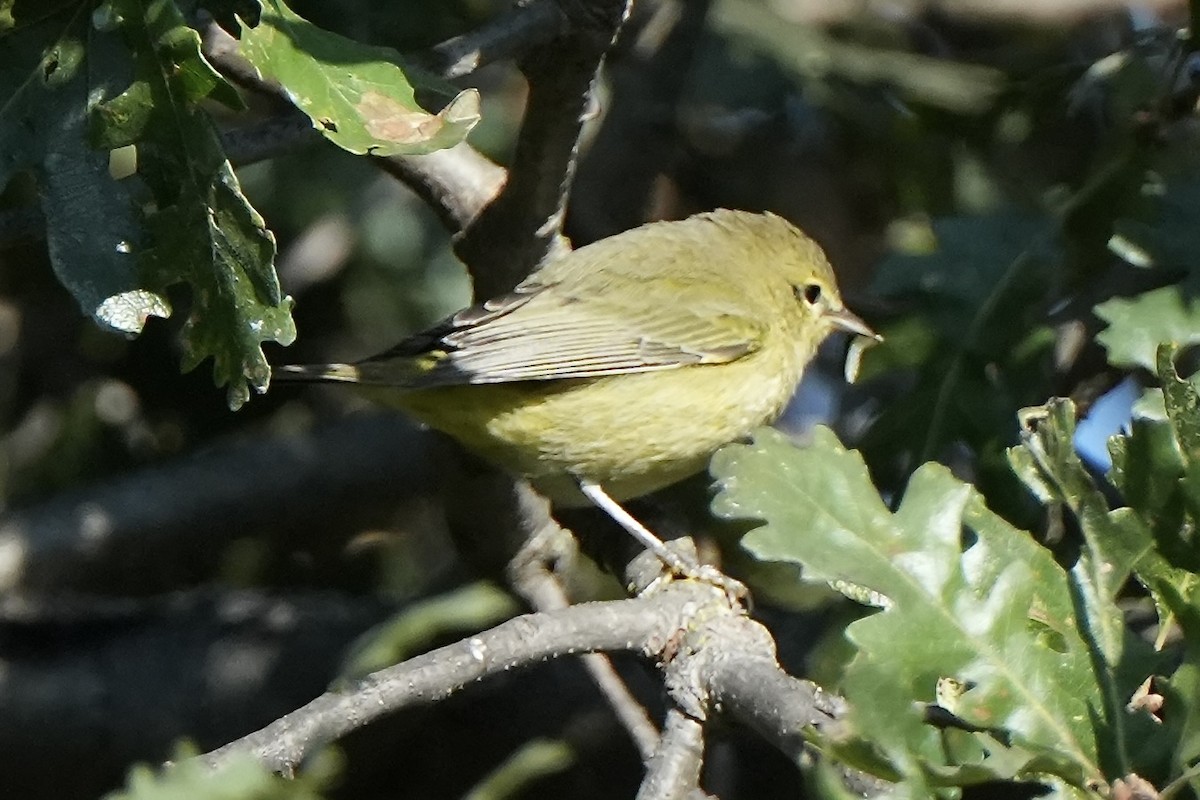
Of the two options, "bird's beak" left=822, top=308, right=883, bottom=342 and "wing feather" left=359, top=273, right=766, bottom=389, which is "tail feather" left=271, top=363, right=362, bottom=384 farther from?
"bird's beak" left=822, top=308, right=883, bottom=342

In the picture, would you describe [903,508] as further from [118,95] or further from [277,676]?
[277,676]

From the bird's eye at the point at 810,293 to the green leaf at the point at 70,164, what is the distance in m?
2.39

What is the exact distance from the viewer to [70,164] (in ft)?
7.41

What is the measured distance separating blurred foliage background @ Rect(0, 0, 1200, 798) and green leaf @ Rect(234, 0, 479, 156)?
1289mm

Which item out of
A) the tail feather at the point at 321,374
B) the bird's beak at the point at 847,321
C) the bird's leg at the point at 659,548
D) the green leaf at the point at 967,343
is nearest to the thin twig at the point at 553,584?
the bird's leg at the point at 659,548

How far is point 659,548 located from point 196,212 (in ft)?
5.13

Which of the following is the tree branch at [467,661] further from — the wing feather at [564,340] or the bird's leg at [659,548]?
the wing feather at [564,340]

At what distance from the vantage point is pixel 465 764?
3.98m

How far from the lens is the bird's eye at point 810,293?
438 centimetres

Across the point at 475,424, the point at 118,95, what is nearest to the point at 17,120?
the point at 118,95

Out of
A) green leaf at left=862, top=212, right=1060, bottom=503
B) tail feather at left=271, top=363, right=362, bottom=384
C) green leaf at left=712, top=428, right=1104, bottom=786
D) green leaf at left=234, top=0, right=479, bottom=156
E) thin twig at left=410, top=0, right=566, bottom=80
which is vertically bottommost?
tail feather at left=271, top=363, right=362, bottom=384

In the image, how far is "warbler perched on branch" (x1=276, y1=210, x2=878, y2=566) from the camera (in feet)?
11.8

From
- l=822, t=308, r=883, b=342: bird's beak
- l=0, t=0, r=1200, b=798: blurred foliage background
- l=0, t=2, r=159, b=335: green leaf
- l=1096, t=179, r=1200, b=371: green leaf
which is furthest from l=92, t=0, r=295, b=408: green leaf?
l=822, t=308, r=883, b=342: bird's beak

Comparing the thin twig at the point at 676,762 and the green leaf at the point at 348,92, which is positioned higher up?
the green leaf at the point at 348,92
